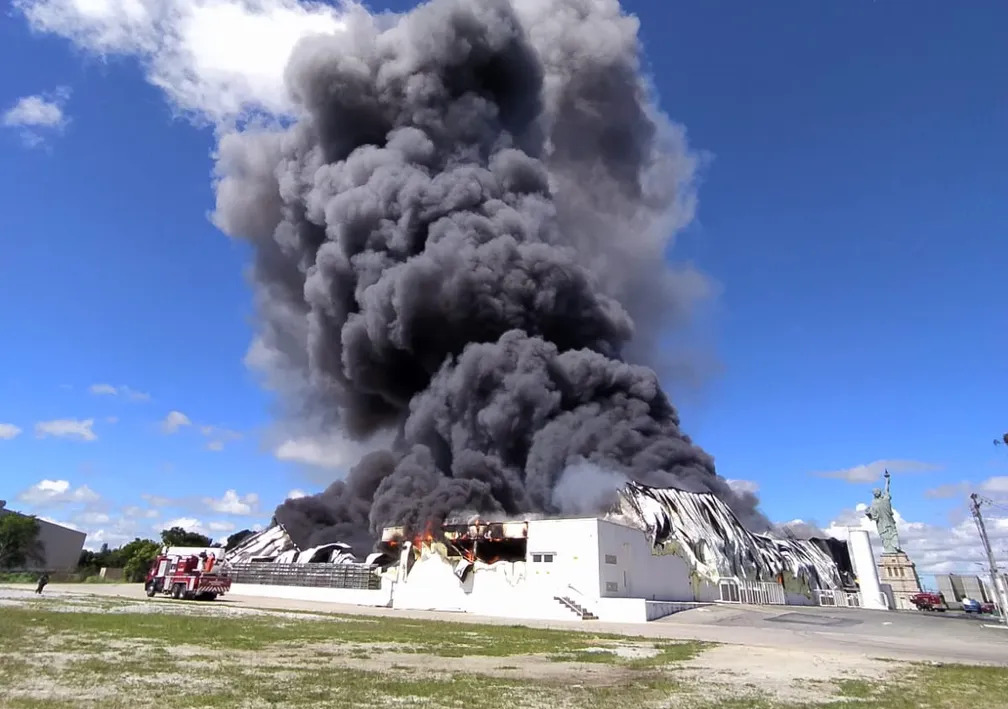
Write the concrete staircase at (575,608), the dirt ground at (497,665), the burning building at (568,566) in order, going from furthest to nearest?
the burning building at (568,566) < the concrete staircase at (575,608) < the dirt ground at (497,665)

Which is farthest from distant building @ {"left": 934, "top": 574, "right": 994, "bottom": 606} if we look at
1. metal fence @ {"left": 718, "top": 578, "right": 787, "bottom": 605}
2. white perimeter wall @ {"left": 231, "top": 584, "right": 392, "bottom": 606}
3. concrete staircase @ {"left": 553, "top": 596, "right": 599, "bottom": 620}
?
white perimeter wall @ {"left": 231, "top": 584, "right": 392, "bottom": 606}

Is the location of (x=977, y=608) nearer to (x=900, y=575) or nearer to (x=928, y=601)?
(x=928, y=601)

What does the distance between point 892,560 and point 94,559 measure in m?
103

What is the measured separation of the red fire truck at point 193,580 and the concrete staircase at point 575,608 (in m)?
16.8

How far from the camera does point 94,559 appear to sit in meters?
92.5

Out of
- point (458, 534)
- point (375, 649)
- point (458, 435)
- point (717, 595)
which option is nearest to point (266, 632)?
point (375, 649)

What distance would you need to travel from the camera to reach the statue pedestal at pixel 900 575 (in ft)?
184

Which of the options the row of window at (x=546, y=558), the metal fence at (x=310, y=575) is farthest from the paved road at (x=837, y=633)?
the metal fence at (x=310, y=575)

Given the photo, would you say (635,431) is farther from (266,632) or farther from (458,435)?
(266,632)

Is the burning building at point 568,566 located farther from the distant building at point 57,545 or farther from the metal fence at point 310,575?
the distant building at point 57,545

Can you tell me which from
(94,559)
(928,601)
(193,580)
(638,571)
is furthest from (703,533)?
(94,559)

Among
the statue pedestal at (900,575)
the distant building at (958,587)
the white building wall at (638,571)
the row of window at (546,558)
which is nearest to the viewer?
the white building wall at (638,571)

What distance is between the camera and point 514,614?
94.0 feet

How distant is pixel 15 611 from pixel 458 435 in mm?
27608
